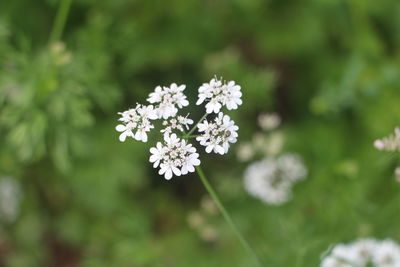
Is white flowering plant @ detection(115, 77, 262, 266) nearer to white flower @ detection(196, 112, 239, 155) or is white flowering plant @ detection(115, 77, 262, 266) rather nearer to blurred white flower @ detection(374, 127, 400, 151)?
white flower @ detection(196, 112, 239, 155)

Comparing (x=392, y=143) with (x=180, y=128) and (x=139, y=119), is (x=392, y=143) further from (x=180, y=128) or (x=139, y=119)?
(x=139, y=119)

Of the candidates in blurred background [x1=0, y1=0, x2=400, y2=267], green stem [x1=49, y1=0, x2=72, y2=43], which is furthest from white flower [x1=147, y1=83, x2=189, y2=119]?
green stem [x1=49, y1=0, x2=72, y2=43]

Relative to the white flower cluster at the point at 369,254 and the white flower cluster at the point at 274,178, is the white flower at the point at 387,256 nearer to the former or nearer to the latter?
the white flower cluster at the point at 369,254

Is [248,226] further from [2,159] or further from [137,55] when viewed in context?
[2,159]

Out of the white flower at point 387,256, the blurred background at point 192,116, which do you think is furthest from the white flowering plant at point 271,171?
the white flower at point 387,256

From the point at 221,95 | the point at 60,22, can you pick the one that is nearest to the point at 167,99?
the point at 221,95

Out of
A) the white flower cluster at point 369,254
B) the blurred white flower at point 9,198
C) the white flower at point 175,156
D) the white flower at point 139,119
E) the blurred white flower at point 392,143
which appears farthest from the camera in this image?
the blurred white flower at point 9,198

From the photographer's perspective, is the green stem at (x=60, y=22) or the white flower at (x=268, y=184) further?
the green stem at (x=60, y=22)
